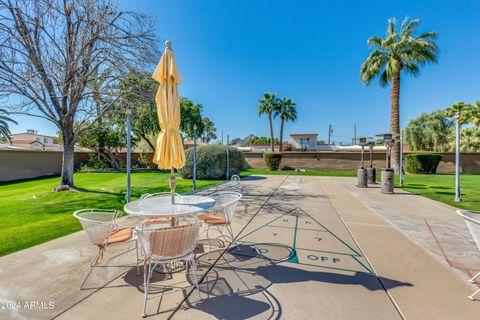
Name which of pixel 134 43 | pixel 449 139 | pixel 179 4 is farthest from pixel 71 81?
pixel 449 139

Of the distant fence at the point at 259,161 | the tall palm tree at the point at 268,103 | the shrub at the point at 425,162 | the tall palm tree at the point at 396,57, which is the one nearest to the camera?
the distant fence at the point at 259,161

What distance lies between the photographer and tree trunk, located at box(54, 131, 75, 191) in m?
9.23

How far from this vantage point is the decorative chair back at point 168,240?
2.28 meters

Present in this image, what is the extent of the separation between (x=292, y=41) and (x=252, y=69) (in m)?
4.02

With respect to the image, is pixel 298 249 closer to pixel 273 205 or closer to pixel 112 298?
pixel 112 298

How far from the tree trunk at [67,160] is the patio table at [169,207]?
317 inches

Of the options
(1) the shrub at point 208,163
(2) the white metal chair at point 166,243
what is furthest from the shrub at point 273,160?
(2) the white metal chair at point 166,243

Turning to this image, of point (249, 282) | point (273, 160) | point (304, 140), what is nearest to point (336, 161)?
point (273, 160)

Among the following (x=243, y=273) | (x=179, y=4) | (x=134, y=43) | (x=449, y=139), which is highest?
(x=179, y=4)

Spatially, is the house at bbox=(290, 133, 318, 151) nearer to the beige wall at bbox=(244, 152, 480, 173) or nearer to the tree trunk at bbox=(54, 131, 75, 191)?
the beige wall at bbox=(244, 152, 480, 173)

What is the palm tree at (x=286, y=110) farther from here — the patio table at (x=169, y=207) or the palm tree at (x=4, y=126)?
the patio table at (x=169, y=207)

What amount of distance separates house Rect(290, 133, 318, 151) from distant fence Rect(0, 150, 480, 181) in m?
16.2

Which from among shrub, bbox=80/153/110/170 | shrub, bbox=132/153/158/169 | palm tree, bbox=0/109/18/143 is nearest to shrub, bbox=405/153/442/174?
shrub, bbox=132/153/158/169

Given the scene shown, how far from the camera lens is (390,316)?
2174 millimetres
